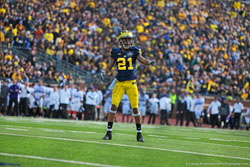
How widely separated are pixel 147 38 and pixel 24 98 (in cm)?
1028

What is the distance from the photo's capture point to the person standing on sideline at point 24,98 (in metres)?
23.9

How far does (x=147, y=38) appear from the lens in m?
31.8

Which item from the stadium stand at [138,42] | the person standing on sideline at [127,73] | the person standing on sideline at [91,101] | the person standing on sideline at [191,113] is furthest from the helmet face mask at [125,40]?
the person standing on sideline at [191,113]

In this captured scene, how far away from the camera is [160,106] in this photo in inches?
1004

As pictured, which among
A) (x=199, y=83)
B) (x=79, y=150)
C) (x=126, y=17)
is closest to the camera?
(x=79, y=150)

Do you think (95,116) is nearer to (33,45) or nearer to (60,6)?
(33,45)

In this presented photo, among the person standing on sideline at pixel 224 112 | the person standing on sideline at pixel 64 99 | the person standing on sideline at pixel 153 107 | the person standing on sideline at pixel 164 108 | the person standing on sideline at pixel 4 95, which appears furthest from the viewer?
the person standing on sideline at pixel 224 112

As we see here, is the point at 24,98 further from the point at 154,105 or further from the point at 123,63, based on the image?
the point at 123,63

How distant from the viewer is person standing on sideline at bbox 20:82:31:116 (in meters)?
23.9

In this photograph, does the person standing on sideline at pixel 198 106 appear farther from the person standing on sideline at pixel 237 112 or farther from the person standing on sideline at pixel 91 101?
the person standing on sideline at pixel 91 101

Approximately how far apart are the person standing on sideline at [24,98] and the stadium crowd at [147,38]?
3.57 ft

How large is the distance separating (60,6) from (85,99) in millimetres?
7975

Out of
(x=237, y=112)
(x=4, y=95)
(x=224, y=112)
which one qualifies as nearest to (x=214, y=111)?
(x=224, y=112)

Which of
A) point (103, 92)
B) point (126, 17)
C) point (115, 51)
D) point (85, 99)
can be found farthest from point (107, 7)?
point (115, 51)
